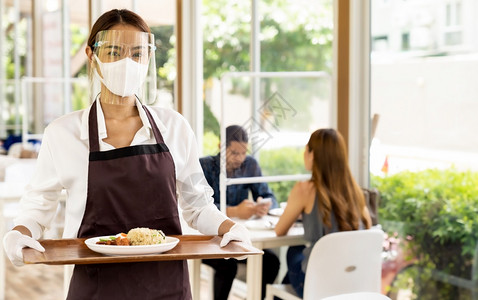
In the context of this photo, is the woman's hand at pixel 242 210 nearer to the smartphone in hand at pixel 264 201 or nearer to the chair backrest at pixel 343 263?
the smartphone in hand at pixel 264 201

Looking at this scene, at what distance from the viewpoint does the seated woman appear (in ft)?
10.3

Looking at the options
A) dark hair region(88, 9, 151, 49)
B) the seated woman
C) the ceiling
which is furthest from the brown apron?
the ceiling

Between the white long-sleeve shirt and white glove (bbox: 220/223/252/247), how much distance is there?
0.08 metres

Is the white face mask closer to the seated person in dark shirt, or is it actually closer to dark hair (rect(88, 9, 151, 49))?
dark hair (rect(88, 9, 151, 49))

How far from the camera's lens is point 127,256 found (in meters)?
1.60

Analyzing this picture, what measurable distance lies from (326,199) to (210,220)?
1356mm

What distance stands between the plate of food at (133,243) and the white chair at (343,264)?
4.24 ft

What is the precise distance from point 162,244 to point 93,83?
0.50 metres

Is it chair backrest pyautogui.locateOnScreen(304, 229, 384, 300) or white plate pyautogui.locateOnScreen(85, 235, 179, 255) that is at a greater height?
white plate pyautogui.locateOnScreen(85, 235, 179, 255)

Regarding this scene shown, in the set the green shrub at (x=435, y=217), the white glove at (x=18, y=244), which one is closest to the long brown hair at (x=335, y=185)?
the green shrub at (x=435, y=217)

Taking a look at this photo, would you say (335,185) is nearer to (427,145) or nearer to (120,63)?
(427,145)

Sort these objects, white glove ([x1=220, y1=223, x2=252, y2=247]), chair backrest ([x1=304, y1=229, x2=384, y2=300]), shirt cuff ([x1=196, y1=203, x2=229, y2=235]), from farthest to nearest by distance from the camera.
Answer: chair backrest ([x1=304, y1=229, x2=384, y2=300])
shirt cuff ([x1=196, y1=203, x2=229, y2=235])
white glove ([x1=220, y1=223, x2=252, y2=247])

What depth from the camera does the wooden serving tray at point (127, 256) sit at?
1564 mm

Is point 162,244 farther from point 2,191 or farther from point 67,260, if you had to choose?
point 2,191
